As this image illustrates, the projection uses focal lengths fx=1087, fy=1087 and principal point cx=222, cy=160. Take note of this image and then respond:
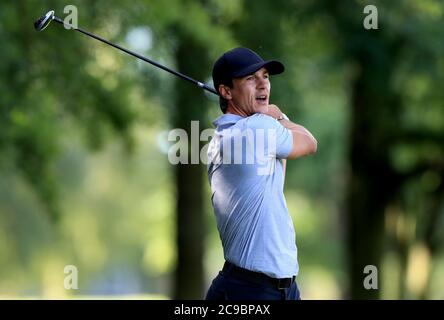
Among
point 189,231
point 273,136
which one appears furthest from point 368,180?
point 273,136

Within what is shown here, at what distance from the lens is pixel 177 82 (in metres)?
13.3

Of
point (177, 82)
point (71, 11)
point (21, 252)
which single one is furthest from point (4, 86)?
point (21, 252)

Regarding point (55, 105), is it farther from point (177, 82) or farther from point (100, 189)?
point (100, 189)

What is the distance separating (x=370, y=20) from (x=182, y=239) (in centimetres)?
424

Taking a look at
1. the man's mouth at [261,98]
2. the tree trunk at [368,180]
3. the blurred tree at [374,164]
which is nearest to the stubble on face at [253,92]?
the man's mouth at [261,98]

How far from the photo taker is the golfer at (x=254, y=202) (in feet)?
16.3

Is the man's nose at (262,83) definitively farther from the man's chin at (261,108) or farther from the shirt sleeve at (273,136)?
the shirt sleeve at (273,136)

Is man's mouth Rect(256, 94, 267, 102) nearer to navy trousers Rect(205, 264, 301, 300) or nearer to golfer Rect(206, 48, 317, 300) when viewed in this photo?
golfer Rect(206, 48, 317, 300)

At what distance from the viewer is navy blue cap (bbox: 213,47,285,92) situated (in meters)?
5.18

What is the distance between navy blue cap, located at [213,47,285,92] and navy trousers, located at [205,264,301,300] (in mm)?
938

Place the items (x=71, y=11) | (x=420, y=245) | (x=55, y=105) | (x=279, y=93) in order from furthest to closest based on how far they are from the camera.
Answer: (x=420, y=245), (x=279, y=93), (x=55, y=105), (x=71, y=11)

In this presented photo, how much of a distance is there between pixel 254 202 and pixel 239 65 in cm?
69

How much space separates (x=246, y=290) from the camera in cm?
502

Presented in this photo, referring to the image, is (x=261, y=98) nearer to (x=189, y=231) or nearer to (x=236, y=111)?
(x=236, y=111)
